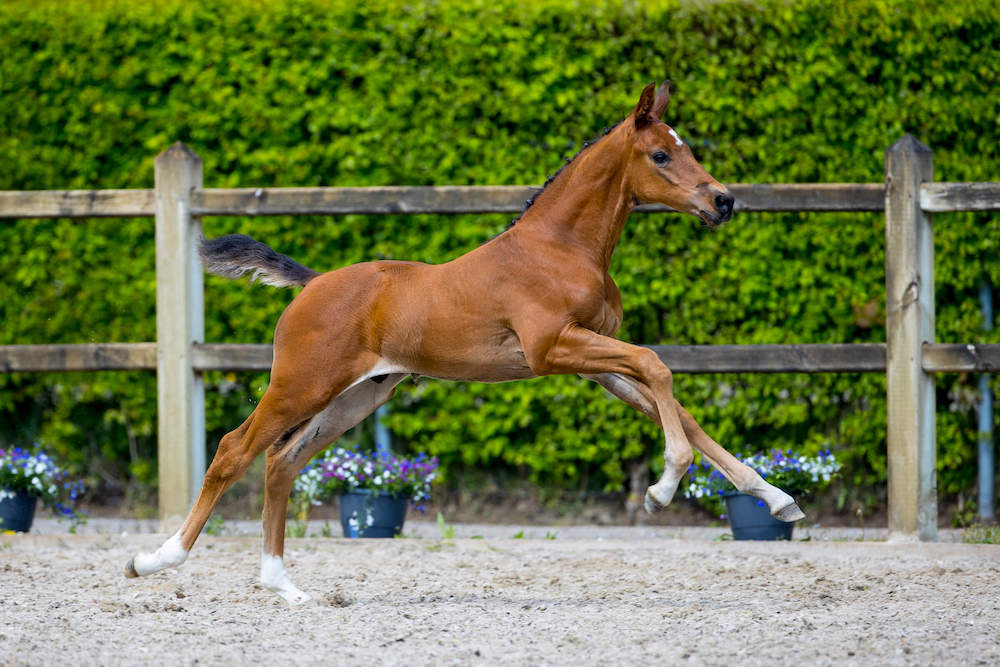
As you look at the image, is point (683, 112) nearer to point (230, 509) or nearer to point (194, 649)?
point (230, 509)

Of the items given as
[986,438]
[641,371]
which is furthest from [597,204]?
[986,438]

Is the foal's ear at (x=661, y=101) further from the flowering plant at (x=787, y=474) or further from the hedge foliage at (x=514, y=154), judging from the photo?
the hedge foliage at (x=514, y=154)

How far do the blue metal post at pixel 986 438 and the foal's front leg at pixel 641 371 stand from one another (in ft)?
11.3

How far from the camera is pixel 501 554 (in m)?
5.77

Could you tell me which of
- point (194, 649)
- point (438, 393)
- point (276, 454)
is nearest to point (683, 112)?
point (438, 393)

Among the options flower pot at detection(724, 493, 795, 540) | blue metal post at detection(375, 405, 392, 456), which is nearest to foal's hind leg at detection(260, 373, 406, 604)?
flower pot at detection(724, 493, 795, 540)

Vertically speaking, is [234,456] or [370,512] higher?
[234,456]

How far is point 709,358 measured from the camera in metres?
5.98

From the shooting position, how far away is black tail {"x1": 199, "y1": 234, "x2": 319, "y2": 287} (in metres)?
4.86

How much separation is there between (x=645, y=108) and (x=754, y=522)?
2.60 m

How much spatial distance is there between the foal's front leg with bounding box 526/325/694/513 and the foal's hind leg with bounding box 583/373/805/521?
2.7 inches

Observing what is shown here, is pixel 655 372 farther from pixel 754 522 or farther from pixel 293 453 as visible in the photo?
pixel 754 522

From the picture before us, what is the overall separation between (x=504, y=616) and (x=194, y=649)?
3.60 ft

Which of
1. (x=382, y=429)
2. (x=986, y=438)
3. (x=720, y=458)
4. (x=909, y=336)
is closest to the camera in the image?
(x=720, y=458)
